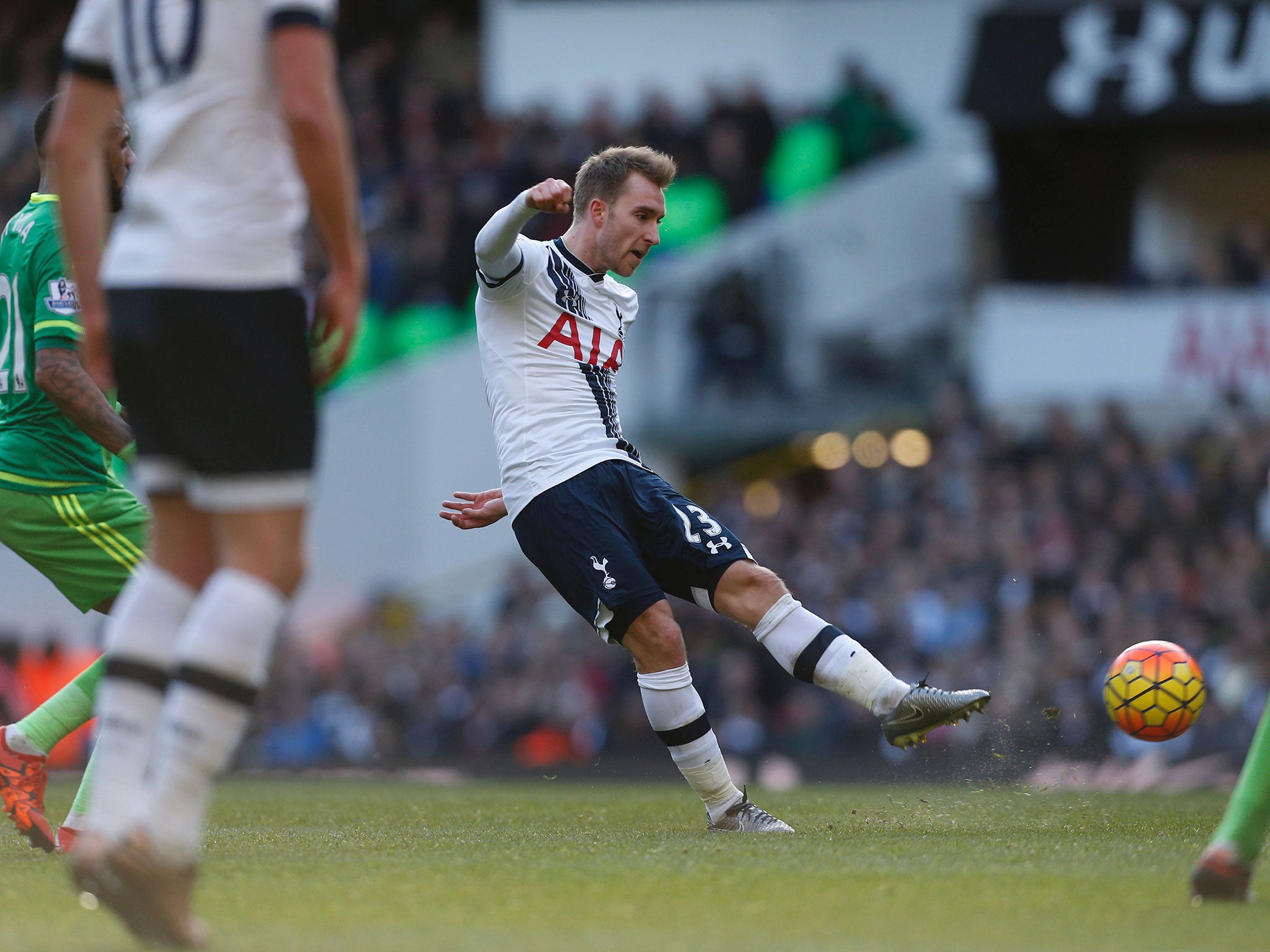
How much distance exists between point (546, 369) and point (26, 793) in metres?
2.45

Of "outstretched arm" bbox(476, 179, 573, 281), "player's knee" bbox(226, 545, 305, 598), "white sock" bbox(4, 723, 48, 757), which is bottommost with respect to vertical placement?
"white sock" bbox(4, 723, 48, 757)

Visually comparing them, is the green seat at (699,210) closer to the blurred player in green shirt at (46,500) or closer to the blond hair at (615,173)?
the blond hair at (615,173)

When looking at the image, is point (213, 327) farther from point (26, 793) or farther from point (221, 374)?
point (26, 793)

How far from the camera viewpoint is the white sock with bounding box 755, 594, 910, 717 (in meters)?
6.08

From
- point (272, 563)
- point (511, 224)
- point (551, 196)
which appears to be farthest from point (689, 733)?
point (272, 563)

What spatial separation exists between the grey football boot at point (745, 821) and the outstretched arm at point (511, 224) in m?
2.19

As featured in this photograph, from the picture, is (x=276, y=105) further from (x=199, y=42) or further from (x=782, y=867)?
(x=782, y=867)

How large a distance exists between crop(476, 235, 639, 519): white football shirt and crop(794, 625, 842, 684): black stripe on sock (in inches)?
41.2

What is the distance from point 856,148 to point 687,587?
15.4 m

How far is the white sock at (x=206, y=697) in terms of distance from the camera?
A: 12.5ft

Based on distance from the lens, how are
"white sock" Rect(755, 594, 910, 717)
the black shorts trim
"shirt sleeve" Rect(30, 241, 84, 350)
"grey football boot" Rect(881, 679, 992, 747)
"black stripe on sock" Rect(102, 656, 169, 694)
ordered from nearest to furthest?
the black shorts trim < "black stripe on sock" Rect(102, 656, 169, 694) < "shirt sleeve" Rect(30, 241, 84, 350) < "grey football boot" Rect(881, 679, 992, 747) < "white sock" Rect(755, 594, 910, 717)

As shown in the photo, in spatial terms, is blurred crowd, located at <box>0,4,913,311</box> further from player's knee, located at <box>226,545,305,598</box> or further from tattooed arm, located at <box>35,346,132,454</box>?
player's knee, located at <box>226,545,305,598</box>

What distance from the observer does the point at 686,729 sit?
6.31m

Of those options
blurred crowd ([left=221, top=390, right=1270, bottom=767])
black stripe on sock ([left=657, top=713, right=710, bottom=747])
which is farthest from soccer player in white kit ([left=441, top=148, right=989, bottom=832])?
blurred crowd ([left=221, top=390, right=1270, bottom=767])
